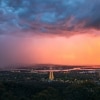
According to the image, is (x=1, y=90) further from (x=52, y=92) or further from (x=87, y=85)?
(x=87, y=85)

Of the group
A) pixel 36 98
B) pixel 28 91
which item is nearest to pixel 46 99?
pixel 36 98

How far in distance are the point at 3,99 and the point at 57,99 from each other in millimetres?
13617

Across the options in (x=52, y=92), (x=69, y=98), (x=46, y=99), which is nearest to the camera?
(x=46, y=99)

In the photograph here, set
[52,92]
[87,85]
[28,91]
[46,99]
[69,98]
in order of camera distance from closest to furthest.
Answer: [46,99], [69,98], [52,92], [87,85], [28,91]

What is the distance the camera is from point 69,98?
315 feet

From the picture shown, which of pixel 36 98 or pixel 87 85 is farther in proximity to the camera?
pixel 87 85

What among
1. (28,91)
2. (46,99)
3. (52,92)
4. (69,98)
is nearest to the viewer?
(46,99)

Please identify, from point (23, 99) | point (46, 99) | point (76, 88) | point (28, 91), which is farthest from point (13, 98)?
point (28, 91)

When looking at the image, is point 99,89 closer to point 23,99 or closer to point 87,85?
point 87,85

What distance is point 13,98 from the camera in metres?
97.2

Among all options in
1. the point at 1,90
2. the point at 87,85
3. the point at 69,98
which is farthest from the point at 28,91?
the point at 69,98

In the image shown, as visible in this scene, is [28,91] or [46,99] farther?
[28,91]

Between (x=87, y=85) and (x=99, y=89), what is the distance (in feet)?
35.9

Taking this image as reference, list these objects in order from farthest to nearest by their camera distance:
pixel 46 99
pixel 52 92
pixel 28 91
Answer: pixel 28 91
pixel 52 92
pixel 46 99
